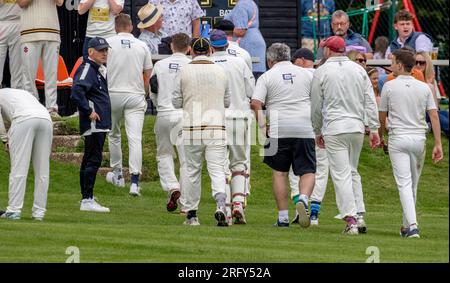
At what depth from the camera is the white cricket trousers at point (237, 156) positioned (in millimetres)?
18062

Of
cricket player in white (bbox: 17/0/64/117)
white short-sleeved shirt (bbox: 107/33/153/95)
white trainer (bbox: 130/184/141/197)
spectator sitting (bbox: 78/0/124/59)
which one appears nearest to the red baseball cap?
white short-sleeved shirt (bbox: 107/33/153/95)

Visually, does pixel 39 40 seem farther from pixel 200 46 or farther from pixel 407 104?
pixel 407 104

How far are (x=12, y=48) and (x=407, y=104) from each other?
801cm

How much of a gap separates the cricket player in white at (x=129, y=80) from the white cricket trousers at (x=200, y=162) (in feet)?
11.0

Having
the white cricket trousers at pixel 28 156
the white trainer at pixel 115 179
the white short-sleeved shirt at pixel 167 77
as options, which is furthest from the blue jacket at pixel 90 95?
the white trainer at pixel 115 179

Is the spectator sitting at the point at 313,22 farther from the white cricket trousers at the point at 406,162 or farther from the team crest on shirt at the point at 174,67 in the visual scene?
the white cricket trousers at the point at 406,162

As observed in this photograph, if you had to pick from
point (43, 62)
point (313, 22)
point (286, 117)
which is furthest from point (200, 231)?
point (313, 22)

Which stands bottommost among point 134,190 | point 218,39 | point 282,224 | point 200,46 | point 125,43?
point 134,190

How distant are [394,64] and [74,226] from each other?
4.01 meters

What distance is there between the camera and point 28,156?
1697cm

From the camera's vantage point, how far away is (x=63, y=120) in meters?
23.4
